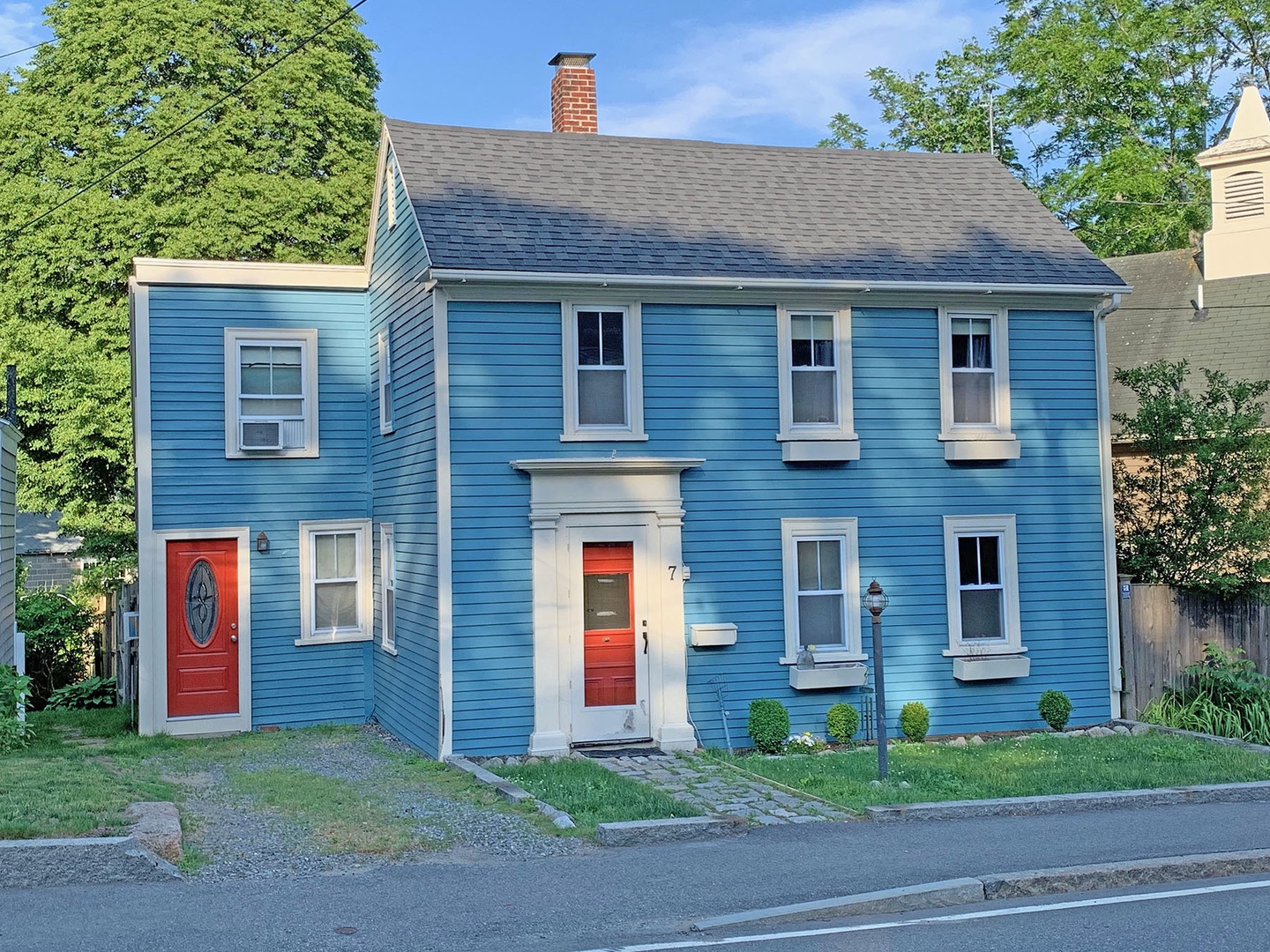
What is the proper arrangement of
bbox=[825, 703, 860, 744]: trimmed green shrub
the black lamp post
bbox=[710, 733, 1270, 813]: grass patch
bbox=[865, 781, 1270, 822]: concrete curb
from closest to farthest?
1. bbox=[865, 781, 1270, 822]: concrete curb
2. bbox=[710, 733, 1270, 813]: grass patch
3. the black lamp post
4. bbox=[825, 703, 860, 744]: trimmed green shrub

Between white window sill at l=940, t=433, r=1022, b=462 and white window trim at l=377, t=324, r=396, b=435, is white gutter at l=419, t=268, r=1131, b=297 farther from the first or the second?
white window trim at l=377, t=324, r=396, b=435

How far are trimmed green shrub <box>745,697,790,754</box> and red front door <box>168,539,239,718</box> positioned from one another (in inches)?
265

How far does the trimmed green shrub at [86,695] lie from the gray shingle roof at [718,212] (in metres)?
9.62

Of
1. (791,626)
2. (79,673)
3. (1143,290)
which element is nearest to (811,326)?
(791,626)

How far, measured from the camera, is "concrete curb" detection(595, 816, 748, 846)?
1023cm

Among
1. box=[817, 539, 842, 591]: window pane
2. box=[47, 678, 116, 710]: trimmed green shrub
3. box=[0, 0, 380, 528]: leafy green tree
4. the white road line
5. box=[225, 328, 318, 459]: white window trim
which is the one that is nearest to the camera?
the white road line

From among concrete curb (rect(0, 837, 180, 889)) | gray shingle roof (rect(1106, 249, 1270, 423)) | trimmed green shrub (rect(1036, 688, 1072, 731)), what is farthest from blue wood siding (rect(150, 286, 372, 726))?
gray shingle roof (rect(1106, 249, 1270, 423))

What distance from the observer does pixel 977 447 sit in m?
16.2

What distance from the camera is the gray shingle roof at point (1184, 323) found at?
25531 millimetres

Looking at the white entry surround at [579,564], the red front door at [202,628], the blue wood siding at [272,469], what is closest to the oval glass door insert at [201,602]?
the red front door at [202,628]

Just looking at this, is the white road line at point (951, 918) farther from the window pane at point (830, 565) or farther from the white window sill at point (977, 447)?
the white window sill at point (977, 447)

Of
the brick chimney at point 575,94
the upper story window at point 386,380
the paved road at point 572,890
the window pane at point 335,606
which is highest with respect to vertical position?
the brick chimney at point 575,94

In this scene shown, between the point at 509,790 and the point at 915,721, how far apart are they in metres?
5.68

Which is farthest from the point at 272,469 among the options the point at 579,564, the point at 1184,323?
the point at 1184,323
